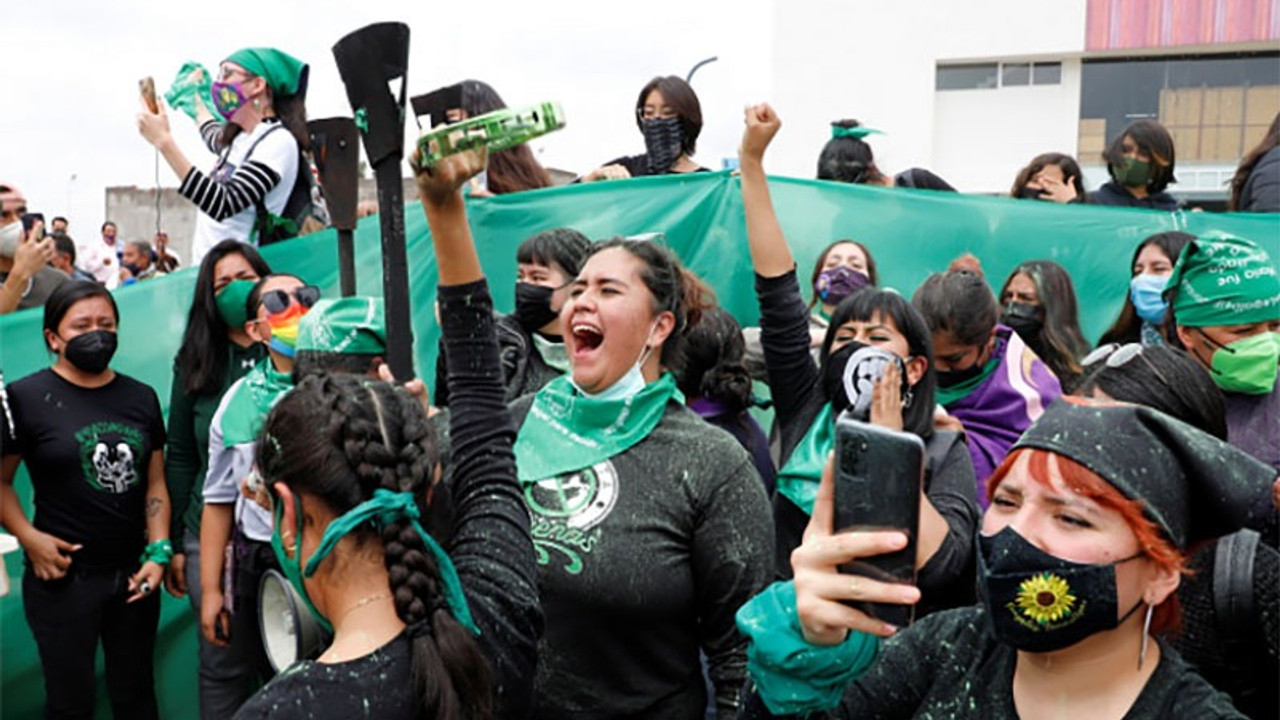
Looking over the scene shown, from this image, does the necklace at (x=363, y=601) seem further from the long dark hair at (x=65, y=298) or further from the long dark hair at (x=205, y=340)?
the long dark hair at (x=65, y=298)

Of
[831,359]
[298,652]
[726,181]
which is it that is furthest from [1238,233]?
[298,652]

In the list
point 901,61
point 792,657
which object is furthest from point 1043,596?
point 901,61

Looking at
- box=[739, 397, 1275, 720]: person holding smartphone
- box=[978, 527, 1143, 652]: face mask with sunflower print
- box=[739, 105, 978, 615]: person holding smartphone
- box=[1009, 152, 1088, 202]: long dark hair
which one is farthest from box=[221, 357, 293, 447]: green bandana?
box=[1009, 152, 1088, 202]: long dark hair

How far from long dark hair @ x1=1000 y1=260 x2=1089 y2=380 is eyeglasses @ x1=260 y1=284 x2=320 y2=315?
2.53m

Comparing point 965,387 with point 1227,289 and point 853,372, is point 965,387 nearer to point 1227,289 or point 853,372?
point 853,372

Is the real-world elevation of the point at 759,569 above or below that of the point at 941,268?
below

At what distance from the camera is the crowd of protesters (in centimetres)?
170

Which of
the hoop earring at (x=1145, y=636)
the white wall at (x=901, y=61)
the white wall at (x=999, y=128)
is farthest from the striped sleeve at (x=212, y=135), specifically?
the white wall at (x=999, y=128)

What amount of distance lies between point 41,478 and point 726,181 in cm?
292

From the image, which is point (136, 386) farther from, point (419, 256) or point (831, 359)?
point (831, 359)

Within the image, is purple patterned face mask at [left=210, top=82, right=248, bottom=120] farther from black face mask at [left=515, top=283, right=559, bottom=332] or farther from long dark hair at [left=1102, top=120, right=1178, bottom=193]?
long dark hair at [left=1102, top=120, right=1178, bottom=193]

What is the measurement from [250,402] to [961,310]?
7.30ft

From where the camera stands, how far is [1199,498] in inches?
66.8

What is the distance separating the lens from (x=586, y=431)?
2.71 metres
